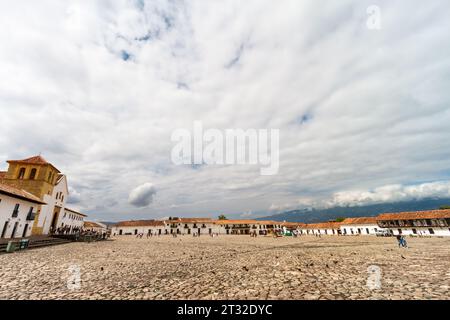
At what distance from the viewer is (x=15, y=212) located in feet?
86.3

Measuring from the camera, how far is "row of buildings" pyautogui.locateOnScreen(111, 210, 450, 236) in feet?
187

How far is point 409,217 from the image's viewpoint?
61.9 meters

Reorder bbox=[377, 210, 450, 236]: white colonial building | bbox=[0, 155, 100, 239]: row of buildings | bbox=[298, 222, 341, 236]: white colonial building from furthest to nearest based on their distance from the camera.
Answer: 1. bbox=[298, 222, 341, 236]: white colonial building
2. bbox=[377, 210, 450, 236]: white colonial building
3. bbox=[0, 155, 100, 239]: row of buildings

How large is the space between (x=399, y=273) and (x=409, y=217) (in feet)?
234

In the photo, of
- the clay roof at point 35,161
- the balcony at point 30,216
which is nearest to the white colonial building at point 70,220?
the clay roof at point 35,161

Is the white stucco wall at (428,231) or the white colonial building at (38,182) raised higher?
the white colonial building at (38,182)

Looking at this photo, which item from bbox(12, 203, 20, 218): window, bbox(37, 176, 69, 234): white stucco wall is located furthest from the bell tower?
bbox(12, 203, 20, 218): window

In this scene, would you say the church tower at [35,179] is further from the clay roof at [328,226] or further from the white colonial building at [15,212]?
the clay roof at [328,226]

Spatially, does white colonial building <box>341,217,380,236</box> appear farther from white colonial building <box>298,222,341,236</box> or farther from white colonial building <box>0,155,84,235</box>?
white colonial building <box>0,155,84,235</box>

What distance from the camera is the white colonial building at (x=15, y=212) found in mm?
24266

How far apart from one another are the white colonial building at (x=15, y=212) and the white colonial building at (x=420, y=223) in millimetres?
81847
